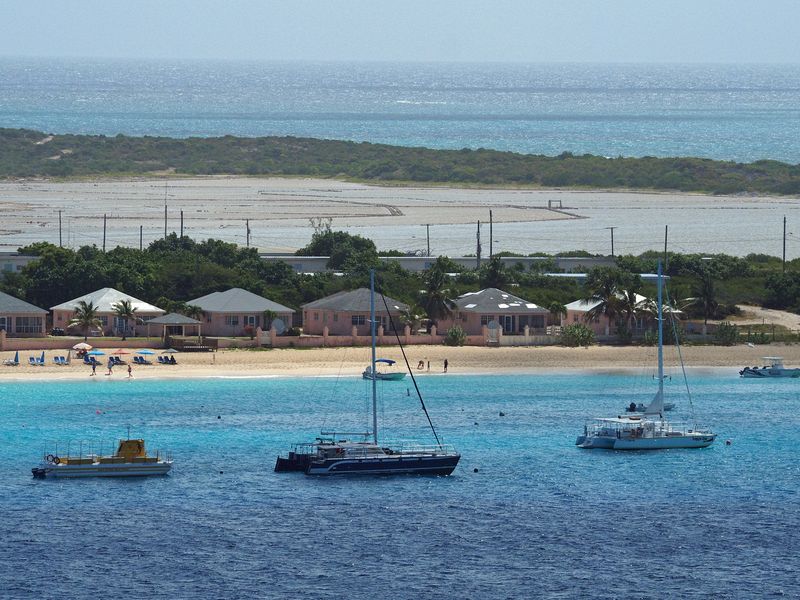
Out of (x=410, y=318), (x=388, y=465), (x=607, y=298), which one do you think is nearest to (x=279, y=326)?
(x=410, y=318)

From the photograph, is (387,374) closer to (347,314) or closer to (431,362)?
(431,362)

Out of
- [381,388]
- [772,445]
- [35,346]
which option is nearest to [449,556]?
[772,445]

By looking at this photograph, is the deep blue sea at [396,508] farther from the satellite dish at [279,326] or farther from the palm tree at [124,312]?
the satellite dish at [279,326]

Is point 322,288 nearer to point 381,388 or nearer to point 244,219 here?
point 381,388

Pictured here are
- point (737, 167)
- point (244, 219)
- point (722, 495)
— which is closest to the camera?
point (722, 495)

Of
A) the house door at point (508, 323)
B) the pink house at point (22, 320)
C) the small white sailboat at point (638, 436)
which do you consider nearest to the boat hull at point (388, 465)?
the small white sailboat at point (638, 436)
